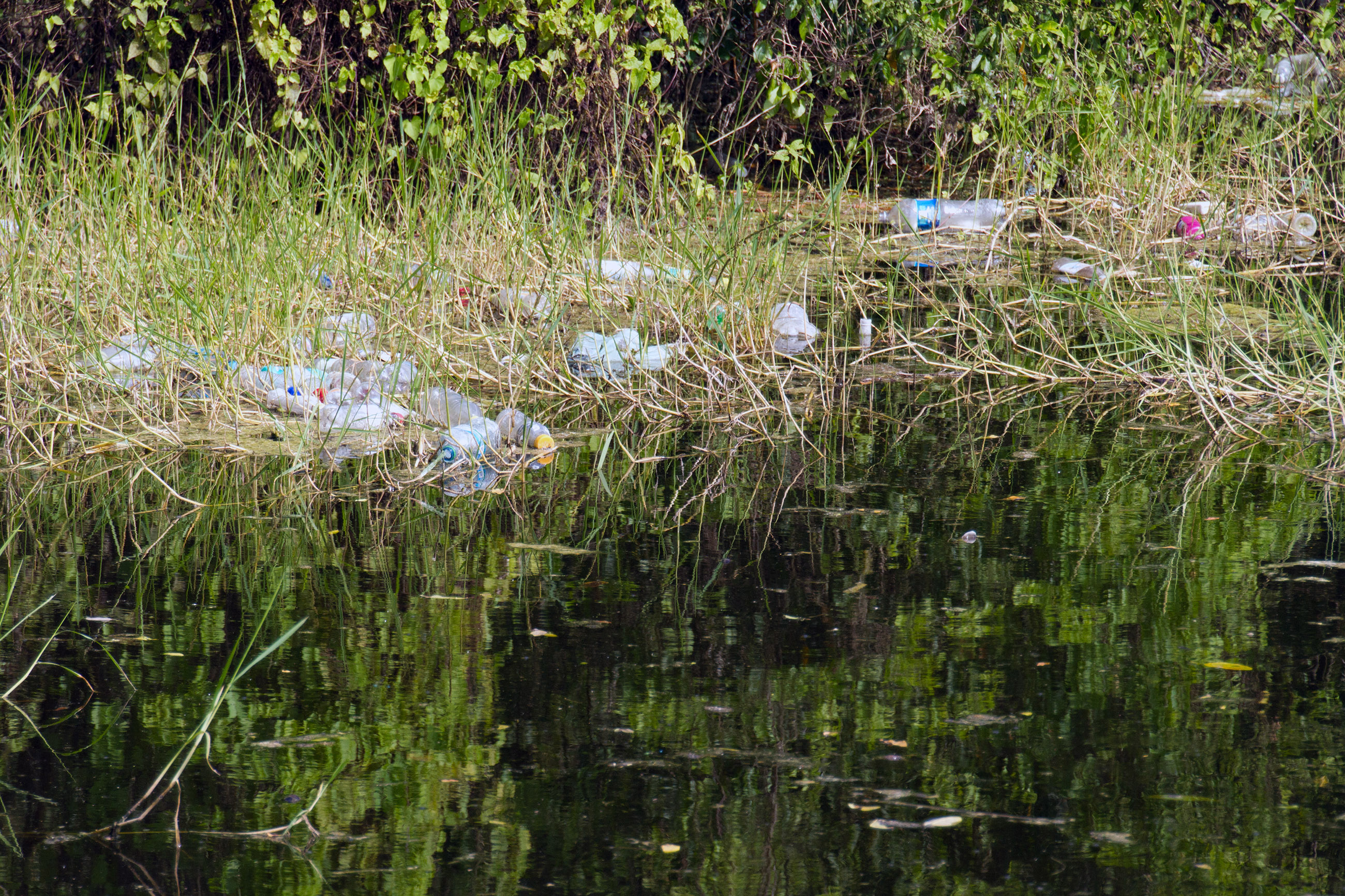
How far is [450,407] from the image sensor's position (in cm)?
447

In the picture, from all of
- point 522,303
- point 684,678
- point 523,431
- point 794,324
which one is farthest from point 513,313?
point 684,678

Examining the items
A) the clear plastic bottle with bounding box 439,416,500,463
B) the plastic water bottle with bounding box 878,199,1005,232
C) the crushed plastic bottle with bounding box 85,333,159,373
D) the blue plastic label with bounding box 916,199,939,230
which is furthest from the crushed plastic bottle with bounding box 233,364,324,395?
the blue plastic label with bounding box 916,199,939,230

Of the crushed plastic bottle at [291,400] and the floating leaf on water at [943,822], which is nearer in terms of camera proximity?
the floating leaf on water at [943,822]

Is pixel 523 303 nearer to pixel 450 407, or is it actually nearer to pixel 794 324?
pixel 794 324

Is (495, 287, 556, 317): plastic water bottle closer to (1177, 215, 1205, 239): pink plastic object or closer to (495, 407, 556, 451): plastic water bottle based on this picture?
(495, 407, 556, 451): plastic water bottle

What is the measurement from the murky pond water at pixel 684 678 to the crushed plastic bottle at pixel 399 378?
1.33 ft

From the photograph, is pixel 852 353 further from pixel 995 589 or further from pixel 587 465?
pixel 995 589

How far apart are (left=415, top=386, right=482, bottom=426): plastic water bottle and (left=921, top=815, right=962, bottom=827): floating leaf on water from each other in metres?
2.50

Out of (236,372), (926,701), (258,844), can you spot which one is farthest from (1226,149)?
(258,844)

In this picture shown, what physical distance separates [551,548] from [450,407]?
3.81 feet

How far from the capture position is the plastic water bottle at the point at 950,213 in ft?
24.3

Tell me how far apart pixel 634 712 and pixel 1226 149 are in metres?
5.94

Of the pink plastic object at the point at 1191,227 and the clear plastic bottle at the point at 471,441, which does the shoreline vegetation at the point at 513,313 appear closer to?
the clear plastic bottle at the point at 471,441

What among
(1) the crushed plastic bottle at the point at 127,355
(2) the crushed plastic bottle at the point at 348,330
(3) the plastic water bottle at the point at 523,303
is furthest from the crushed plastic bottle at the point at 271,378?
(3) the plastic water bottle at the point at 523,303
